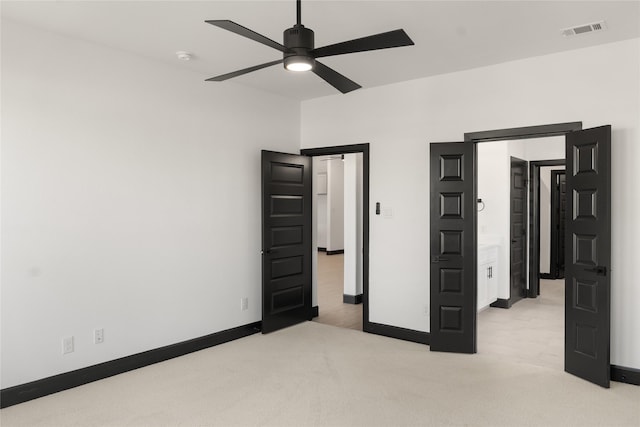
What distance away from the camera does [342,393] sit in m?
3.47

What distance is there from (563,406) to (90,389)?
3553 mm

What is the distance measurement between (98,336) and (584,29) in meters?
4.56

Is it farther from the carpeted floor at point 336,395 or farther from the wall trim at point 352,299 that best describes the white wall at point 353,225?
the carpeted floor at point 336,395

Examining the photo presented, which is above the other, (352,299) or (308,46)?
(308,46)

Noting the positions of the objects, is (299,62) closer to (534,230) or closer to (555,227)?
(534,230)

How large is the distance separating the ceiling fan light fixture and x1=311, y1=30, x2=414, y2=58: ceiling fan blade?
4 cm

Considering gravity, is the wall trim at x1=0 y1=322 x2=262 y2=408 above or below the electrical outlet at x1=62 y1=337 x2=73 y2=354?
below

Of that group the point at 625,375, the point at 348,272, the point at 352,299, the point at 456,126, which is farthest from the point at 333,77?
the point at 352,299

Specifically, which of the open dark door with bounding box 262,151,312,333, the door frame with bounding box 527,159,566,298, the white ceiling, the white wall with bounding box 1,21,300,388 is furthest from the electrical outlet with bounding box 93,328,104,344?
the door frame with bounding box 527,159,566,298

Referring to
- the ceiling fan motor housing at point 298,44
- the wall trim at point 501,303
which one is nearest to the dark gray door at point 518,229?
the wall trim at point 501,303

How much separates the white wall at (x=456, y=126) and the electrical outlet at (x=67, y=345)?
2.98 metres

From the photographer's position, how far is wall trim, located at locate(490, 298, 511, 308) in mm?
6293

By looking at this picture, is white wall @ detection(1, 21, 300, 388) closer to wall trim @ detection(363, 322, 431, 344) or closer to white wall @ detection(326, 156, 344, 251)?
wall trim @ detection(363, 322, 431, 344)

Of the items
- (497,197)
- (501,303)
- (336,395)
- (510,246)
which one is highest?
A: (497,197)
